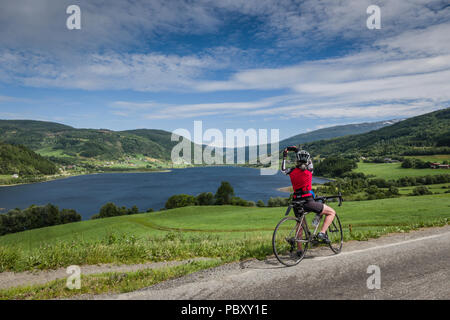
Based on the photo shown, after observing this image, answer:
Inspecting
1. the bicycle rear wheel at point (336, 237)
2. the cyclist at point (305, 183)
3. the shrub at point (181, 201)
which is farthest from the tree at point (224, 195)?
the cyclist at point (305, 183)

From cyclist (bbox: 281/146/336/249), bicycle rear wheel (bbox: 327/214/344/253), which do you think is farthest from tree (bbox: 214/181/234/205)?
cyclist (bbox: 281/146/336/249)

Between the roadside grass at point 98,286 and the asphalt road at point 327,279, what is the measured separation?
40 centimetres

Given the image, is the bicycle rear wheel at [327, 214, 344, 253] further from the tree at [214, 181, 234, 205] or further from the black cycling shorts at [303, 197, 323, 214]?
the tree at [214, 181, 234, 205]

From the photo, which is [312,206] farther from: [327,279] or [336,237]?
[336,237]

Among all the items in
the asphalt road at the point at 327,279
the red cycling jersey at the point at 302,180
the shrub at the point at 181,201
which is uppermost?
the red cycling jersey at the point at 302,180

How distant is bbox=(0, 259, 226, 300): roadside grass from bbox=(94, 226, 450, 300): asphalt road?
1.31 feet

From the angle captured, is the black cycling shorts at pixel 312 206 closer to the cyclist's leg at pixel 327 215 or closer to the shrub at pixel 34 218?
the cyclist's leg at pixel 327 215

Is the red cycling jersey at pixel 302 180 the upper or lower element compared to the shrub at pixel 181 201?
upper

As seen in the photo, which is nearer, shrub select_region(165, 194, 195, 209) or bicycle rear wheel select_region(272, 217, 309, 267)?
bicycle rear wheel select_region(272, 217, 309, 267)

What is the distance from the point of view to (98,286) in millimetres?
6035

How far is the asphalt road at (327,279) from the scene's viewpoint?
5.02m

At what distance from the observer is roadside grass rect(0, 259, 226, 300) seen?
225 inches
